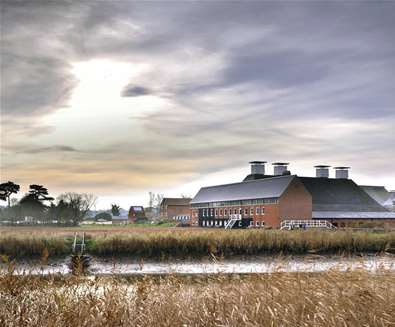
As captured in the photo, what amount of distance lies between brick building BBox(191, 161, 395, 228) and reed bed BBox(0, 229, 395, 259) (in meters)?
32.8

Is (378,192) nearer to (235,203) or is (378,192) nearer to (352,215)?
(352,215)

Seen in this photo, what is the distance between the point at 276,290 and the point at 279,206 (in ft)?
190

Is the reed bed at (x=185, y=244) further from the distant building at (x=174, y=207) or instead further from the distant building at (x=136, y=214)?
the distant building at (x=136, y=214)

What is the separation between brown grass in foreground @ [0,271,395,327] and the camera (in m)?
7.09

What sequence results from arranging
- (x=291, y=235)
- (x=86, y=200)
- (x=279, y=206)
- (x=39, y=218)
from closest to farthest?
1. (x=291, y=235)
2. (x=279, y=206)
3. (x=39, y=218)
4. (x=86, y=200)

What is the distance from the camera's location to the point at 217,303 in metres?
8.16

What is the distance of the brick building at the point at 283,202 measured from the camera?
66.4m

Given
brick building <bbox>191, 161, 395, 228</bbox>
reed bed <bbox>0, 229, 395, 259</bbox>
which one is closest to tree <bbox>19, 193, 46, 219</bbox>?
brick building <bbox>191, 161, 395, 228</bbox>

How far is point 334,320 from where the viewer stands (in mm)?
6992

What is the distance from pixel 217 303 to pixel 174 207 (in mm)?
108395

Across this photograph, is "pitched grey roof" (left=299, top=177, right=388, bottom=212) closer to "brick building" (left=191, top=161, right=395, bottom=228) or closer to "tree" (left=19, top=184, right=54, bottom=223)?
"brick building" (left=191, top=161, right=395, bottom=228)

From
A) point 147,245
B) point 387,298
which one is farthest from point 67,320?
point 147,245

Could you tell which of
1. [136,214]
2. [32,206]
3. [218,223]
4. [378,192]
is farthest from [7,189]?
[378,192]

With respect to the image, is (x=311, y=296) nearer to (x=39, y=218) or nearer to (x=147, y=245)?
(x=147, y=245)
